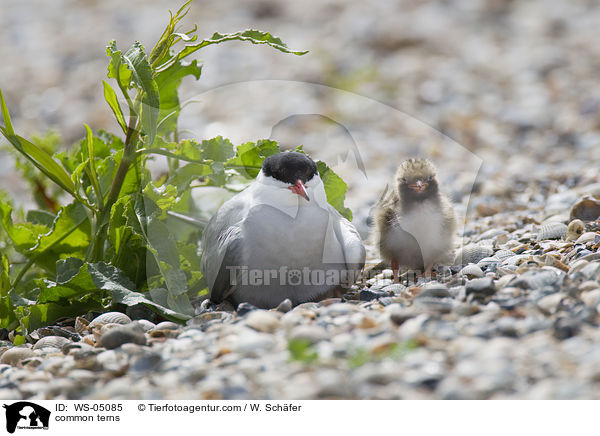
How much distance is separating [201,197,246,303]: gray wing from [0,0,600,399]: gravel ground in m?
0.19

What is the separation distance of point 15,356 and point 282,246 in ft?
4.01

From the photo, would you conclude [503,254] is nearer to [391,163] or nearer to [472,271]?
[472,271]

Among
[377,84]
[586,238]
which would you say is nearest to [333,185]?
[586,238]

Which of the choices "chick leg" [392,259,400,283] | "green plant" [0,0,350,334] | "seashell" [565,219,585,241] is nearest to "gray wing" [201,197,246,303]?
"green plant" [0,0,350,334]

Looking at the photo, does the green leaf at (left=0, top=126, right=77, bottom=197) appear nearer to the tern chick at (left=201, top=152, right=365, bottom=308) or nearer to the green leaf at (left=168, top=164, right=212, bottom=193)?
the green leaf at (left=168, top=164, right=212, bottom=193)

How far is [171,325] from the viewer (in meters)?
3.11

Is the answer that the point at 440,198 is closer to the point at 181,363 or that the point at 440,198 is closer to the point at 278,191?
the point at 278,191

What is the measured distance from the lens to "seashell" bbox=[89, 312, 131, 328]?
3.25m

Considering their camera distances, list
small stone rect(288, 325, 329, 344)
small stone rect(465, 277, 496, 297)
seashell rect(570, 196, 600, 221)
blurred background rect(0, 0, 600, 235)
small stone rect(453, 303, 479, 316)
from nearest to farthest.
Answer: small stone rect(288, 325, 329, 344) < small stone rect(453, 303, 479, 316) < small stone rect(465, 277, 496, 297) < seashell rect(570, 196, 600, 221) < blurred background rect(0, 0, 600, 235)

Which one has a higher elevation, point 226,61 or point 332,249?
point 226,61
